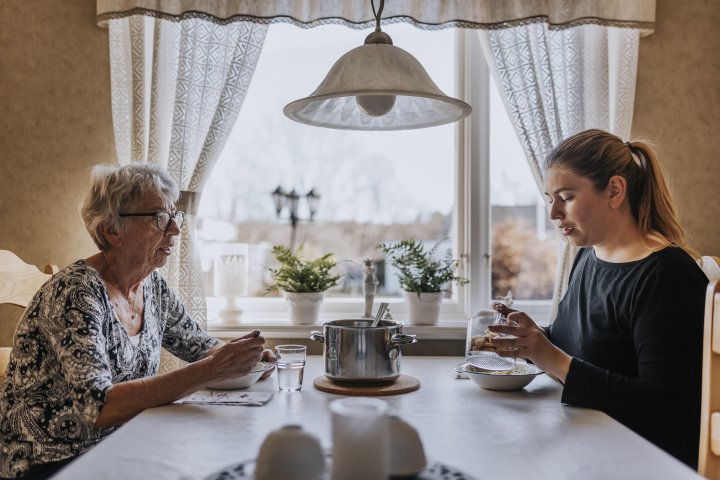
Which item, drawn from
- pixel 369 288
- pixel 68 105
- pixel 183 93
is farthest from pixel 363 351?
pixel 68 105

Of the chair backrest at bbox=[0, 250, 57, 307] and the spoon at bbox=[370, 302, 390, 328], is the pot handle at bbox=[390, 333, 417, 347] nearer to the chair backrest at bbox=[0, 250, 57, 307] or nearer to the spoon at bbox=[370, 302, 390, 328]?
the spoon at bbox=[370, 302, 390, 328]

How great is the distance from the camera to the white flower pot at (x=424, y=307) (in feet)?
7.97

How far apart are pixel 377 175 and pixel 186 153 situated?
30.9 inches

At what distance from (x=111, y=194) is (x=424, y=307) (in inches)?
48.5

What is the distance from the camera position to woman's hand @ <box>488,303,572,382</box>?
4.63ft

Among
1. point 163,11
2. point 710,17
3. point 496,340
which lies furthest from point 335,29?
point 496,340

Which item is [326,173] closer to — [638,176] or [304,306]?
[304,306]

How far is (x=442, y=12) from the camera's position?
7.77 feet

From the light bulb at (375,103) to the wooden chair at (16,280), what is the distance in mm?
1319

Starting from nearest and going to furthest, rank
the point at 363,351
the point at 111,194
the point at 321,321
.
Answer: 1. the point at 363,351
2. the point at 111,194
3. the point at 321,321

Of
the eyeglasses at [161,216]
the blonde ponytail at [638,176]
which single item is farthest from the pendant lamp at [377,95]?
the eyeglasses at [161,216]

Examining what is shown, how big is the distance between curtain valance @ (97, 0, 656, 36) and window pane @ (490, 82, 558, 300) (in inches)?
13.9

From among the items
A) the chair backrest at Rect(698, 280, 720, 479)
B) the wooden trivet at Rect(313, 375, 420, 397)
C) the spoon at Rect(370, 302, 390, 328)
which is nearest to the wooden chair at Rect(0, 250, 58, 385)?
the wooden trivet at Rect(313, 375, 420, 397)

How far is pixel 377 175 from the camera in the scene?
106 inches
